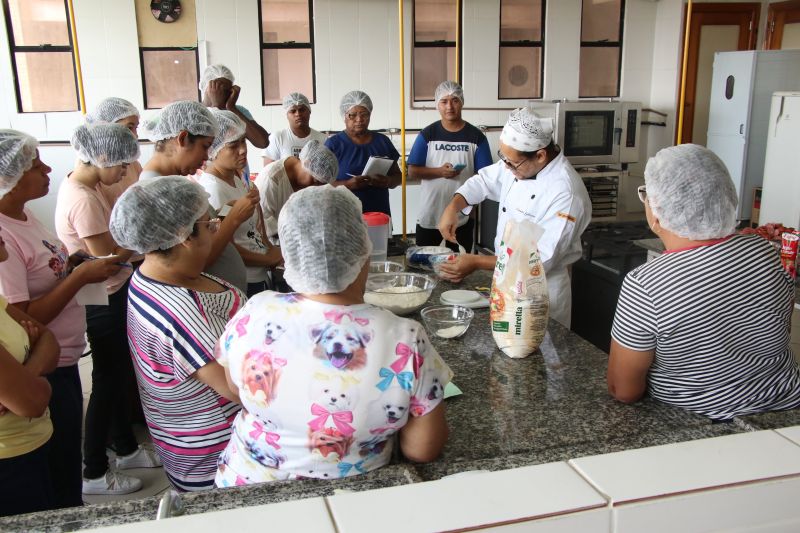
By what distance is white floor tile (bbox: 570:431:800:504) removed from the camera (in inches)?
31.2

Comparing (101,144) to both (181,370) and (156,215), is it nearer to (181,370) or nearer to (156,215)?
(156,215)

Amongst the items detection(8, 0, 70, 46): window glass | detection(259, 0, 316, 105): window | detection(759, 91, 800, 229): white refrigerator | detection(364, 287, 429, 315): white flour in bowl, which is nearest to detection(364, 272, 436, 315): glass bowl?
detection(364, 287, 429, 315): white flour in bowl

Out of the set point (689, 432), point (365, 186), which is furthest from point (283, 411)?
point (365, 186)

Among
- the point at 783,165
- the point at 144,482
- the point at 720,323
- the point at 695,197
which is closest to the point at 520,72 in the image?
the point at 783,165

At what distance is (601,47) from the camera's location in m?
6.86

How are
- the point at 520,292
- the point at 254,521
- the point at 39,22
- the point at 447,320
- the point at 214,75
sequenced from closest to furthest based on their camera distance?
the point at 254,521 → the point at 520,292 → the point at 447,320 → the point at 214,75 → the point at 39,22

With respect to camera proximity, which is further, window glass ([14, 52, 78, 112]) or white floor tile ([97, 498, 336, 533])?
window glass ([14, 52, 78, 112])

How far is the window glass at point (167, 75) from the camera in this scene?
5.98 meters

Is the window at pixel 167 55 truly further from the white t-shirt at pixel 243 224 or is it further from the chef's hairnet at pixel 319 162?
the white t-shirt at pixel 243 224

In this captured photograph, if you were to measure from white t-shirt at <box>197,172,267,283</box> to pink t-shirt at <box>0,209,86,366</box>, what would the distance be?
0.58 metres

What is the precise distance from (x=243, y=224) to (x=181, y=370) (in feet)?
3.68

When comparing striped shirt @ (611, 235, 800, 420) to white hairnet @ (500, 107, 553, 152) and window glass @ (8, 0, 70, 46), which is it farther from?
window glass @ (8, 0, 70, 46)

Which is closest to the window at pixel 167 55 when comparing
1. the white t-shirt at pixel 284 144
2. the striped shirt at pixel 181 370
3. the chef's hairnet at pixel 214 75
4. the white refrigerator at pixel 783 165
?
the white t-shirt at pixel 284 144

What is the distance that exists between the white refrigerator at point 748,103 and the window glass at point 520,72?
1772mm
